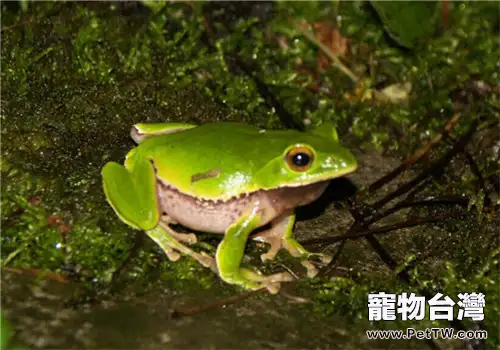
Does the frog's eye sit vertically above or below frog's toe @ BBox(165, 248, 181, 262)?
above

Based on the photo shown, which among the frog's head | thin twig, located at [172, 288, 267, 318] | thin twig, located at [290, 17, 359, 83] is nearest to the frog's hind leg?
thin twig, located at [172, 288, 267, 318]

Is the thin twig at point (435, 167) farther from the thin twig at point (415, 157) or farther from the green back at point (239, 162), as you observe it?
the green back at point (239, 162)

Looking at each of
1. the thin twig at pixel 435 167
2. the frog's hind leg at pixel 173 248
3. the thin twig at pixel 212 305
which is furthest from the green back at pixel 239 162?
the thin twig at pixel 435 167

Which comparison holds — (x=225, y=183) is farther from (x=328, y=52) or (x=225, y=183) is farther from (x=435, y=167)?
(x=328, y=52)

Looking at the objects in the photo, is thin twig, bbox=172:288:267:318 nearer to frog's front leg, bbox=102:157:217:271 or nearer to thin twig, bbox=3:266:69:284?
frog's front leg, bbox=102:157:217:271

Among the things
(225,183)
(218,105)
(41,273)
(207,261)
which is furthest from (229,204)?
(218,105)

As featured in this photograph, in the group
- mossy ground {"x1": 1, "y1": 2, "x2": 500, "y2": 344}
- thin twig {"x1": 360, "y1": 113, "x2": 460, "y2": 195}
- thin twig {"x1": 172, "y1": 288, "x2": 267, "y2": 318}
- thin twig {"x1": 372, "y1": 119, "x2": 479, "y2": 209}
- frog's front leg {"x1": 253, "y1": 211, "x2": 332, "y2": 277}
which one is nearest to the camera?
thin twig {"x1": 172, "y1": 288, "x2": 267, "y2": 318}

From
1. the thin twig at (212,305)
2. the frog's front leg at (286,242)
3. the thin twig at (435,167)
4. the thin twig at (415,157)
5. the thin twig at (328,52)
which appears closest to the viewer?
the thin twig at (212,305)
